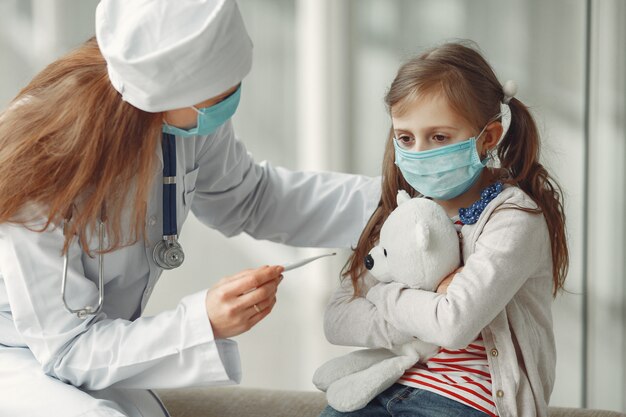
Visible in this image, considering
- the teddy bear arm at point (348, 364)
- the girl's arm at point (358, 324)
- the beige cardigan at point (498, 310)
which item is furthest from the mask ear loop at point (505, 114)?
the teddy bear arm at point (348, 364)

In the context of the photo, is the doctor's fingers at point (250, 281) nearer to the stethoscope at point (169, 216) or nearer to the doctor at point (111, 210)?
the doctor at point (111, 210)

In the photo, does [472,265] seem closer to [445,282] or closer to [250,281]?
[445,282]

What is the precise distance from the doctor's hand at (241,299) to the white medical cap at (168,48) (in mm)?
350

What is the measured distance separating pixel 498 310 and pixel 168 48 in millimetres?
776

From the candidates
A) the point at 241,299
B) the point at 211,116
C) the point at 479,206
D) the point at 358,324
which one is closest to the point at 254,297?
the point at 241,299

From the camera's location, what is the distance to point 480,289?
155 cm

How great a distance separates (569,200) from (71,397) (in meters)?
1.86

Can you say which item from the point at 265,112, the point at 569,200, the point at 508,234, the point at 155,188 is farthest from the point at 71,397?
the point at 569,200

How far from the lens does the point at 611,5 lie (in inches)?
107

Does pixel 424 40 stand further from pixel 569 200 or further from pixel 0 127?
pixel 0 127

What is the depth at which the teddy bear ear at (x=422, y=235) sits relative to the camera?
1.59m

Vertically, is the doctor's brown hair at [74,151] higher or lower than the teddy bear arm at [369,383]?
higher

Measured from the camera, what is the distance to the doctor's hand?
5.25 feet

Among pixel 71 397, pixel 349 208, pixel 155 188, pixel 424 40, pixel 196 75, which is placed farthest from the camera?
pixel 424 40
